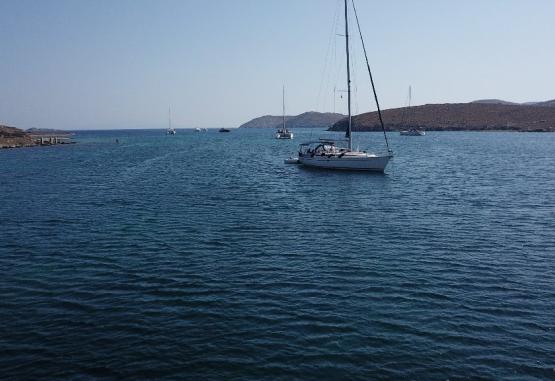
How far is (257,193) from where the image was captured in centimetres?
4381

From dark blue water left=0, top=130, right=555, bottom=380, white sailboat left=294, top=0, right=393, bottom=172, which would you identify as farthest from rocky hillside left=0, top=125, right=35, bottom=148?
dark blue water left=0, top=130, right=555, bottom=380

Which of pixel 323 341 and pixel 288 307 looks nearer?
pixel 323 341

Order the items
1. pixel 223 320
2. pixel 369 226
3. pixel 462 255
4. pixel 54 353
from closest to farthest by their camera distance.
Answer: pixel 54 353
pixel 223 320
pixel 462 255
pixel 369 226

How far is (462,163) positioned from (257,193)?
4190cm

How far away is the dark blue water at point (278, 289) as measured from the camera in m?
13.2

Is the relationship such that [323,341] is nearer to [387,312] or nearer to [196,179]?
[387,312]

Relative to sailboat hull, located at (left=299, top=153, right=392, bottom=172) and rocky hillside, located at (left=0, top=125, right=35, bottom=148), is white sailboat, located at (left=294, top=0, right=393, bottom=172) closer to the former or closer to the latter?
sailboat hull, located at (left=299, top=153, right=392, bottom=172)

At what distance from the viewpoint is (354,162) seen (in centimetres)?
5744

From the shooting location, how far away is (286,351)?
537 inches

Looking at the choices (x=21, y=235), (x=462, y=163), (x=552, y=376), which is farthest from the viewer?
Answer: (x=462, y=163)

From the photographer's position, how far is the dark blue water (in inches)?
519

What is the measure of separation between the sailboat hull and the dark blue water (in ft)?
56.9

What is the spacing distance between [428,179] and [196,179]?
2590 cm

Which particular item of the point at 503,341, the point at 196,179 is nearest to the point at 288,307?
the point at 503,341
